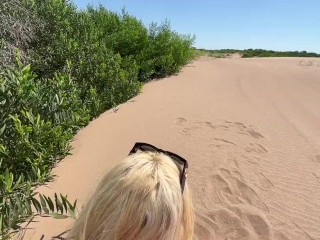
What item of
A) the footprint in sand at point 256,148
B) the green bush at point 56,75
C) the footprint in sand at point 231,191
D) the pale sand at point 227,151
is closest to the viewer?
the green bush at point 56,75

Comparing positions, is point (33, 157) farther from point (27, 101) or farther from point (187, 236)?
point (187, 236)

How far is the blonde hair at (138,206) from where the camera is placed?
133 cm

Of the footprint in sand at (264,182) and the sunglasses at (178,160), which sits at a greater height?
the sunglasses at (178,160)

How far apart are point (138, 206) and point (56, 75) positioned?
312 cm

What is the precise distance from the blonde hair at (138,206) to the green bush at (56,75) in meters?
0.90

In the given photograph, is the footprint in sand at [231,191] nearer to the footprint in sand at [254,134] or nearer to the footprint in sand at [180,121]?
the footprint in sand at [254,134]

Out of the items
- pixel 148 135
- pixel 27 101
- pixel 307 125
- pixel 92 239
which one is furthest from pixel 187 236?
pixel 307 125

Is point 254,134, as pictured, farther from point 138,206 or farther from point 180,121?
point 138,206

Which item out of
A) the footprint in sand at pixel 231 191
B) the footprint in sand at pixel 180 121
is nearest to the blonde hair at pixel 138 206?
the footprint in sand at pixel 231 191

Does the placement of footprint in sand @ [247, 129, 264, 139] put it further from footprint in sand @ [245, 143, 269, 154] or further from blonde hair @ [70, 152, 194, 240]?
blonde hair @ [70, 152, 194, 240]

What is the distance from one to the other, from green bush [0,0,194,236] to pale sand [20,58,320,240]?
11.3 inches

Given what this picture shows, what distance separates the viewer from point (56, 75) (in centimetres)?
420

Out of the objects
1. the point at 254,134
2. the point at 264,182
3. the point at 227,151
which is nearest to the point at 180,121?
the point at 254,134

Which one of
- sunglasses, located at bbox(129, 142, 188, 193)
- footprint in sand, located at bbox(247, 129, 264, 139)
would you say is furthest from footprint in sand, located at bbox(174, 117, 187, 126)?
sunglasses, located at bbox(129, 142, 188, 193)
